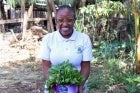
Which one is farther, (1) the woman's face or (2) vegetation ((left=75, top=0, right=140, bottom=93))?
(2) vegetation ((left=75, top=0, right=140, bottom=93))

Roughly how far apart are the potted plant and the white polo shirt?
190mm

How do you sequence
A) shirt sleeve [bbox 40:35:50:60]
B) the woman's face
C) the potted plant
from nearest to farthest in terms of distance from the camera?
the potted plant < the woman's face < shirt sleeve [bbox 40:35:50:60]

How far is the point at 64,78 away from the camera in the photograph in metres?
2.73

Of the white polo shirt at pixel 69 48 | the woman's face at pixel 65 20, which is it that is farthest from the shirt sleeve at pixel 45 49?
the woman's face at pixel 65 20

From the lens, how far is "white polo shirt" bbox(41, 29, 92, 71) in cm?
298

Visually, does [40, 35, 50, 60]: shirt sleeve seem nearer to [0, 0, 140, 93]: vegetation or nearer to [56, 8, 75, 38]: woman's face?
[56, 8, 75, 38]: woman's face

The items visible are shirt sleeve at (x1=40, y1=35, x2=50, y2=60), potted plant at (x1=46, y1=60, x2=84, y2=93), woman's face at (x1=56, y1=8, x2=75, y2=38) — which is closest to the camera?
potted plant at (x1=46, y1=60, x2=84, y2=93)

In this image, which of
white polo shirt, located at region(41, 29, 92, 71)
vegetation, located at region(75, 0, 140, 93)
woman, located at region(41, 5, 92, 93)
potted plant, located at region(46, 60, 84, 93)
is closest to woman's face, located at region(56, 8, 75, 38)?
woman, located at region(41, 5, 92, 93)

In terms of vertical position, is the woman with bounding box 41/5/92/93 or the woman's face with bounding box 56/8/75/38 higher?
the woman's face with bounding box 56/8/75/38

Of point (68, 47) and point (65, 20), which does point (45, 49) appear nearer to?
point (68, 47)

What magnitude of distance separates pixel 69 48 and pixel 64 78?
0.36 metres

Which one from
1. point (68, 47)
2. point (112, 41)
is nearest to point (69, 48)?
point (68, 47)

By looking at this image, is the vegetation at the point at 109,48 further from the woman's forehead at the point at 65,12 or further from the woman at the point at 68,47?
the woman's forehead at the point at 65,12

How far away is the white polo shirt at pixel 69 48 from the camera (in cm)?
298
